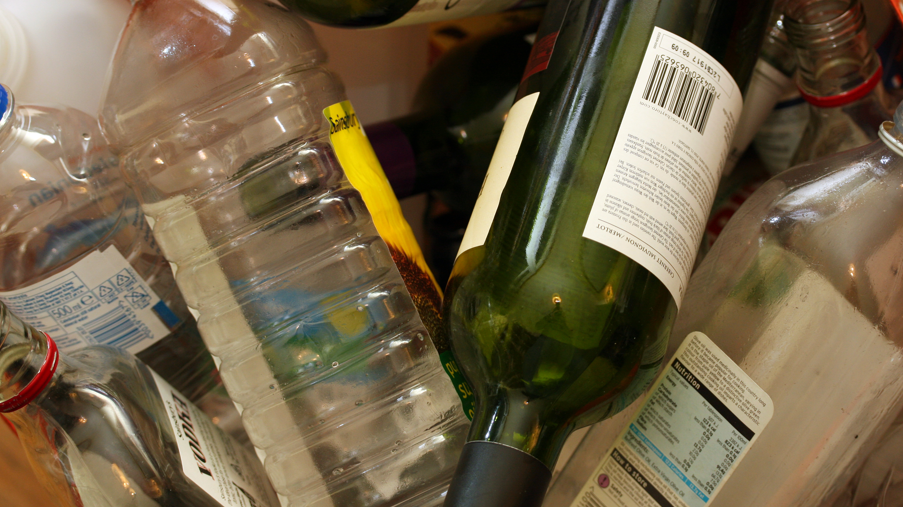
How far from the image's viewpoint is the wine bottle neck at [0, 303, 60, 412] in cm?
48

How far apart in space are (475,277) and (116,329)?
0.39m

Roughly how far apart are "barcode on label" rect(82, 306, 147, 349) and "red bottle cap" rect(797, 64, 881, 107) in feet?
2.47

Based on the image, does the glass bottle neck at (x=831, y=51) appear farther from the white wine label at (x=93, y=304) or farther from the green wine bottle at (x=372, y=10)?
the white wine label at (x=93, y=304)

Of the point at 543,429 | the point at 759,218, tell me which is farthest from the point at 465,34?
the point at 543,429

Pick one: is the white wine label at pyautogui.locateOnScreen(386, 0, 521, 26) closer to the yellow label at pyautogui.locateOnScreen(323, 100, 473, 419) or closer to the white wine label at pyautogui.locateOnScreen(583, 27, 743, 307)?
the yellow label at pyautogui.locateOnScreen(323, 100, 473, 419)

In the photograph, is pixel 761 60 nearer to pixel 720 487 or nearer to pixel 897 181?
pixel 897 181

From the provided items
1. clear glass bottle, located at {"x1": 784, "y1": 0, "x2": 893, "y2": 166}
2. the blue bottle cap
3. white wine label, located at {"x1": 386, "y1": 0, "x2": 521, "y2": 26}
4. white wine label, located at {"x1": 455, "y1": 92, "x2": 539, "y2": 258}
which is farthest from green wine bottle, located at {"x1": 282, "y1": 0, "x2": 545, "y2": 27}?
clear glass bottle, located at {"x1": 784, "y1": 0, "x2": 893, "y2": 166}

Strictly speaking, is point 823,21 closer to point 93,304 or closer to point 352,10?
point 352,10

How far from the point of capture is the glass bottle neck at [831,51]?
0.61 m

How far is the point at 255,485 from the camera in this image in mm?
640

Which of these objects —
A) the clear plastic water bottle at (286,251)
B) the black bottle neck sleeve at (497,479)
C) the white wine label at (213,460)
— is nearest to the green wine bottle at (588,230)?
the black bottle neck sleeve at (497,479)

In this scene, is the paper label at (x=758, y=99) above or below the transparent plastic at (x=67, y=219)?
above

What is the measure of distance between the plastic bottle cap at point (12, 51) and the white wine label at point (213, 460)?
0.31 metres

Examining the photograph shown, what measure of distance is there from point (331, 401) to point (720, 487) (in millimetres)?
337
